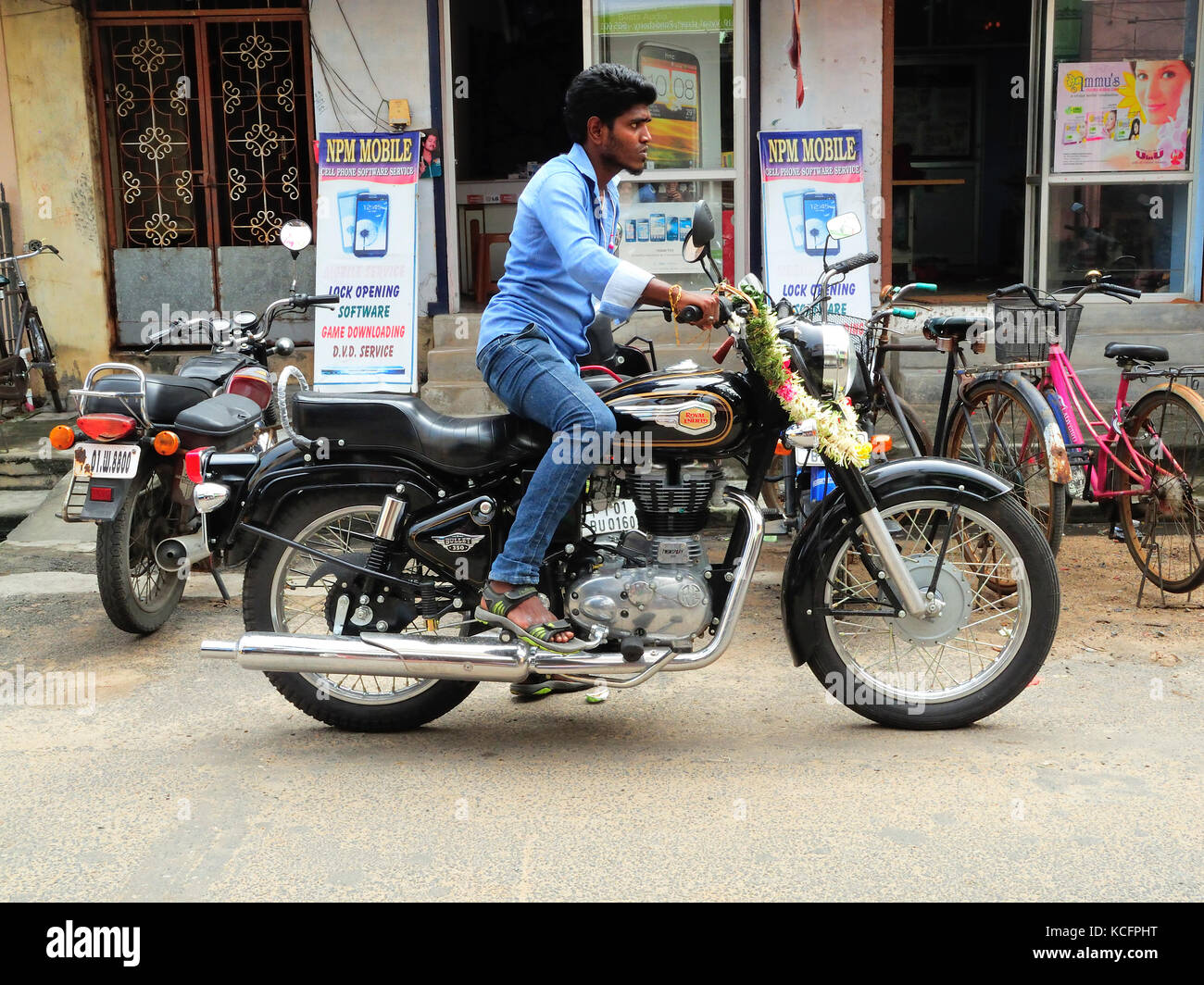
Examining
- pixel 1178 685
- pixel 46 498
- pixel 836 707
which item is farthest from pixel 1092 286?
pixel 46 498

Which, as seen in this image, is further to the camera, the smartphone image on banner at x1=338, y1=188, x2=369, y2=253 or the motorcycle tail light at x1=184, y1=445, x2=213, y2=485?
the smartphone image on banner at x1=338, y1=188, x2=369, y2=253

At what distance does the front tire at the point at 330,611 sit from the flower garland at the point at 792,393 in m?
1.26

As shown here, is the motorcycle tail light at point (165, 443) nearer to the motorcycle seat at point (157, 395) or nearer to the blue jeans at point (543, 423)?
the motorcycle seat at point (157, 395)

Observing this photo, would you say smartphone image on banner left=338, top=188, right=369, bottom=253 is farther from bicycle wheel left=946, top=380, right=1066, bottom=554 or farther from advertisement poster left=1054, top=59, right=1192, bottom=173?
advertisement poster left=1054, top=59, right=1192, bottom=173

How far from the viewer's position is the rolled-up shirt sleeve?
371 cm

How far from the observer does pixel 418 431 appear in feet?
13.0

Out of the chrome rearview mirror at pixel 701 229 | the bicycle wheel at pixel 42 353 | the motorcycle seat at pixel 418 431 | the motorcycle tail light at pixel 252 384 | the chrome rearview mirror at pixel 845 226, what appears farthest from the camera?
the bicycle wheel at pixel 42 353

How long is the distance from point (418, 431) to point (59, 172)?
248 inches

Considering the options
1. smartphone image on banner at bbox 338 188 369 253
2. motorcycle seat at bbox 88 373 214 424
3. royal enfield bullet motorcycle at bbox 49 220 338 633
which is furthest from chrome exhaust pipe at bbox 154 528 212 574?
→ smartphone image on banner at bbox 338 188 369 253

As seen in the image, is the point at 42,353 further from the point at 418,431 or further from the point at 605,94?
the point at 605,94

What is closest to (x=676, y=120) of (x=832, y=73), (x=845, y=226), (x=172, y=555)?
(x=832, y=73)

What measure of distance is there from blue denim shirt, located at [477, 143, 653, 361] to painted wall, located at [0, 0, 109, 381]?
6.07 m

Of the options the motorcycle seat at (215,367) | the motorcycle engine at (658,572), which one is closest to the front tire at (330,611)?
the motorcycle engine at (658,572)

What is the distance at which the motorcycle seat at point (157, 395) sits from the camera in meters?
5.01
